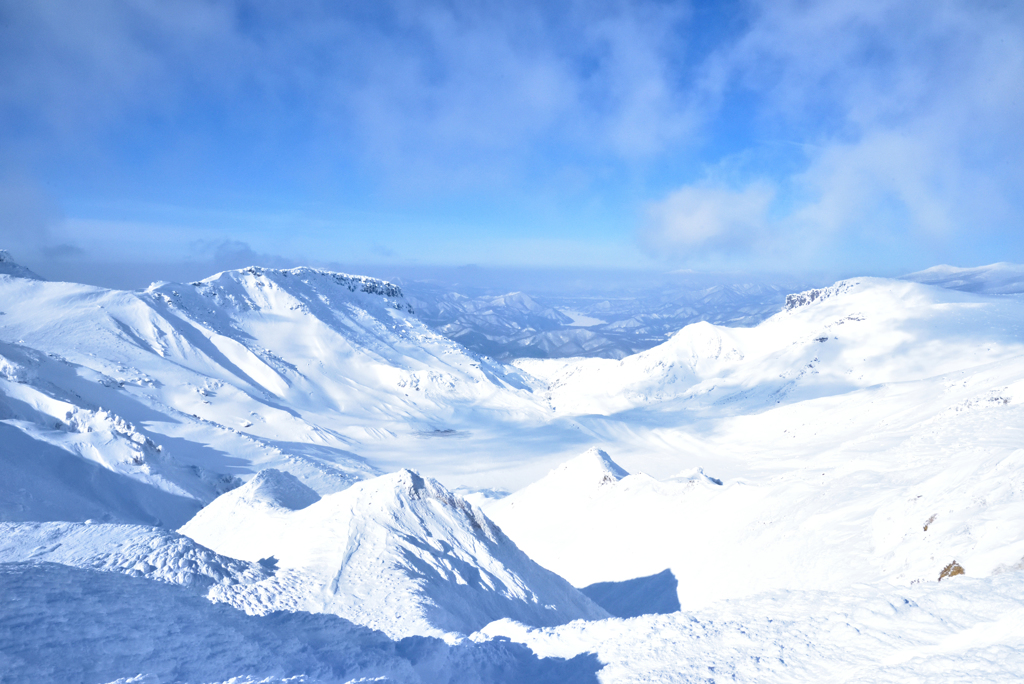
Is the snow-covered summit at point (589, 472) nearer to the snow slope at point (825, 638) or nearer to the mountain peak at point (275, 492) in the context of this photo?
the mountain peak at point (275, 492)

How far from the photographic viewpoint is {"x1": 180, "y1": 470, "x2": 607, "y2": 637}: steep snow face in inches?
373

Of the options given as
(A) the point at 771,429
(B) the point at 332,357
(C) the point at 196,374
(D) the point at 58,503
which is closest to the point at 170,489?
(D) the point at 58,503

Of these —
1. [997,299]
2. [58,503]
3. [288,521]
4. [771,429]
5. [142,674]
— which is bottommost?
[771,429]

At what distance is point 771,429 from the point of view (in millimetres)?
60500

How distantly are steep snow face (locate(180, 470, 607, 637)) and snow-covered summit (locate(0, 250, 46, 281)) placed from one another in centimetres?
9227

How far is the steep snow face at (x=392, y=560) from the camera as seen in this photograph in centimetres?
948

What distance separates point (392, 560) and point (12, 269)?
10354cm

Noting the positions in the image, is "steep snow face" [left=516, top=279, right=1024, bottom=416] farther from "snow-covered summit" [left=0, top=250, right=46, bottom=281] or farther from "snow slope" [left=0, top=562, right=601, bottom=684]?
"snow-covered summit" [left=0, top=250, right=46, bottom=281]

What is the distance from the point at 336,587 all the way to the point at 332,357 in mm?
85247

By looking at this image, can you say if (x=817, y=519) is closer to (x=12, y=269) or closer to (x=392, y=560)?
(x=392, y=560)

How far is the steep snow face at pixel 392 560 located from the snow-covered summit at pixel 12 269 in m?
92.3

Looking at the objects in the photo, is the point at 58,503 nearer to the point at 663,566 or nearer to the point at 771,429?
the point at 663,566

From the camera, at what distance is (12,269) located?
80938 millimetres

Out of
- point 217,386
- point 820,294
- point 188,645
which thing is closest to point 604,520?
point 188,645
